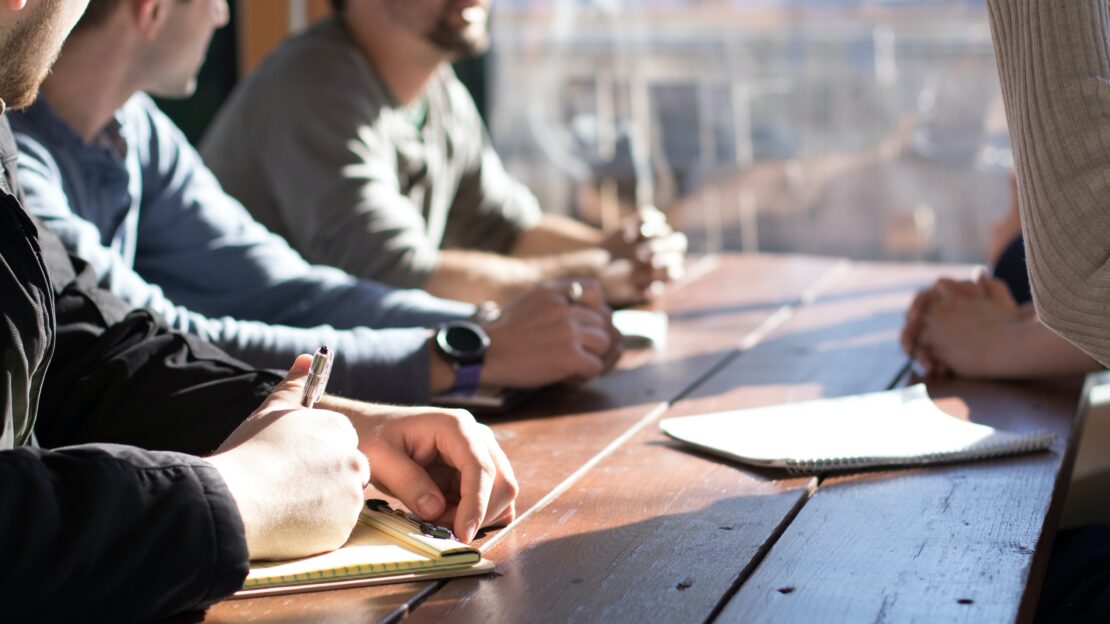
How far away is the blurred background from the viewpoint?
421 centimetres

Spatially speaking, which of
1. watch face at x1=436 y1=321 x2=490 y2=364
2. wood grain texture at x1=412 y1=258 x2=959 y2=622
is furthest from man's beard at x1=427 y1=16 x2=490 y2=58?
wood grain texture at x1=412 y1=258 x2=959 y2=622

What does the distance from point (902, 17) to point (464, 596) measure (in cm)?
380

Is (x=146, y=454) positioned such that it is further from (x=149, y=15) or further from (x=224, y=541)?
(x=149, y=15)

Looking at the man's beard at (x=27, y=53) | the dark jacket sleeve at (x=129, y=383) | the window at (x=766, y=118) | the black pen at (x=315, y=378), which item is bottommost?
the window at (x=766, y=118)

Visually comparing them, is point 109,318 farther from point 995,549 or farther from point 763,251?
point 763,251

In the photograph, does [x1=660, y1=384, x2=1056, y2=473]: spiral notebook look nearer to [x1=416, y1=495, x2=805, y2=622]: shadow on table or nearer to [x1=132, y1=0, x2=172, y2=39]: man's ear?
[x1=416, y1=495, x2=805, y2=622]: shadow on table

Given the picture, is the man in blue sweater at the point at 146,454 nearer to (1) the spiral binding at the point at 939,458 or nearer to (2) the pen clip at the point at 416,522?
(2) the pen clip at the point at 416,522

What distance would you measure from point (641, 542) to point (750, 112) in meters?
3.76

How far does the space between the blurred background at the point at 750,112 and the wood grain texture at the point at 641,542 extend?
3.09 m

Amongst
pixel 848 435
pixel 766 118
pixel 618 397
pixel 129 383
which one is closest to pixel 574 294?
pixel 618 397

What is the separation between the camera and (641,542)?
0.90m

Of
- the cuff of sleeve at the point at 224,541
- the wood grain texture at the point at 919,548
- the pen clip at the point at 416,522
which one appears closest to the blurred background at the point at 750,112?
the wood grain texture at the point at 919,548

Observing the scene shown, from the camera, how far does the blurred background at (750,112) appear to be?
13.8 ft

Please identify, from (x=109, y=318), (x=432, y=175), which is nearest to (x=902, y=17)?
(x=432, y=175)
